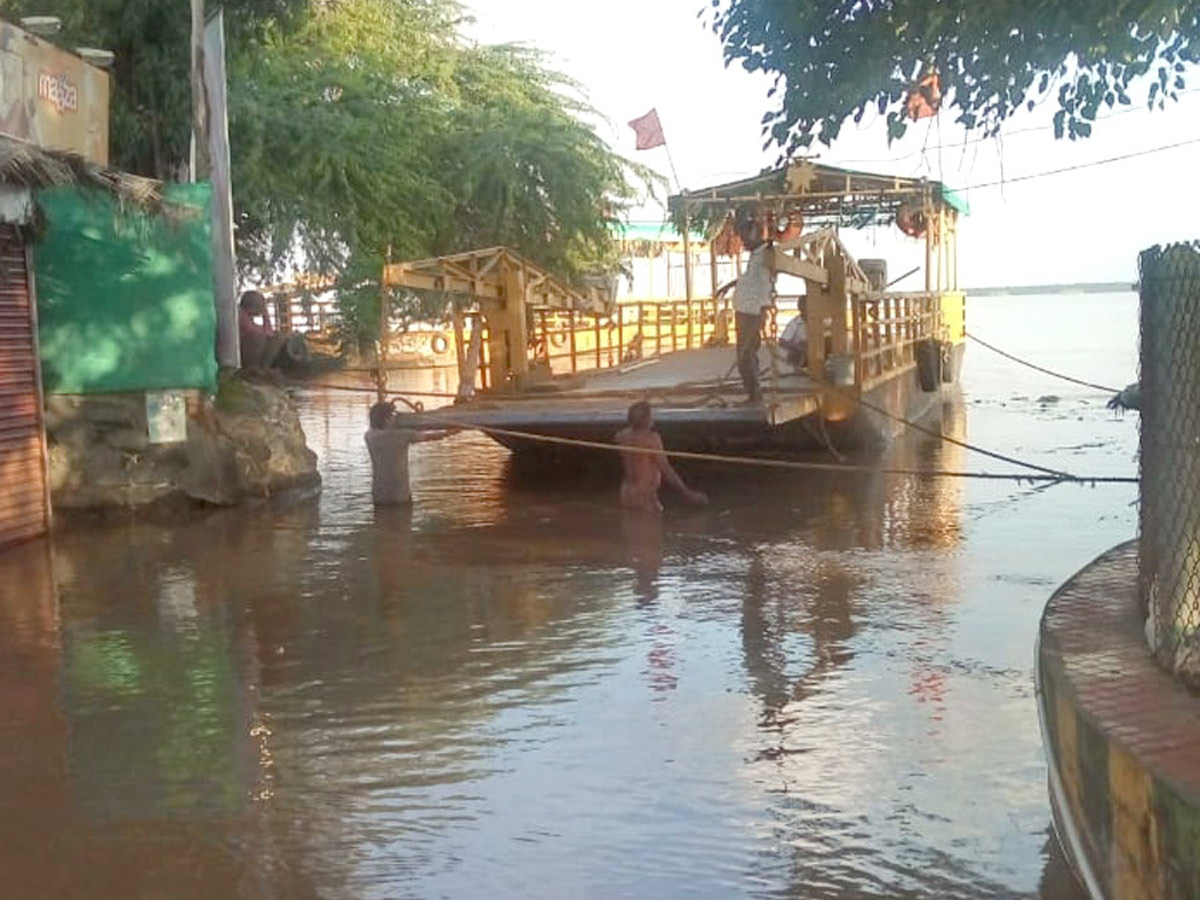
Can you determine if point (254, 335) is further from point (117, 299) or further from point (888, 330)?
point (888, 330)

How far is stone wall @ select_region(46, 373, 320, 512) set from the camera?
12.6 metres

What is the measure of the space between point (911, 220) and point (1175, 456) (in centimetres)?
1795

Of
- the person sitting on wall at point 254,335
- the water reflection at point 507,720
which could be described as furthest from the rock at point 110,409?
the person sitting on wall at point 254,335

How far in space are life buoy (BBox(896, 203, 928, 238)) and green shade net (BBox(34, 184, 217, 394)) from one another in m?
11.9

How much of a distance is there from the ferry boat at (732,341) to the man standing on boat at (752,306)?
0.43 feet

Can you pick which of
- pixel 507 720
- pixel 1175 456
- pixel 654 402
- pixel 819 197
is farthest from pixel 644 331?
pixel 1175 456

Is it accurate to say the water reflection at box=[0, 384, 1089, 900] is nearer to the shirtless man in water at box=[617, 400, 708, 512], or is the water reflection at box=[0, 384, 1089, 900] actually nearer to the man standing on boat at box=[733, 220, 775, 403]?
the shirtless man in water at box=[617, 400, 708, 512]

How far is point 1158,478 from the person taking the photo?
14.7 feet

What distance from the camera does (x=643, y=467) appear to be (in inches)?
496

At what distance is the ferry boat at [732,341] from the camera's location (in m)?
13.9

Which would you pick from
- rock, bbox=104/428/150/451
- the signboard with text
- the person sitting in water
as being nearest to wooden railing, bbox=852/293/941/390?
the person sitting in water

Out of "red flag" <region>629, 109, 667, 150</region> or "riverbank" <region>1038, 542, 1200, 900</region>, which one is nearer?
"riverbank" <region>1038, 542, 1200, 900</region>

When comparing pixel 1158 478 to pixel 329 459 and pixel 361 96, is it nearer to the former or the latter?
pixel 329 459

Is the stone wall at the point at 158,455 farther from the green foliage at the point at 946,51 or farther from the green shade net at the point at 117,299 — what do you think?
the green foliage at the point at 946,51
